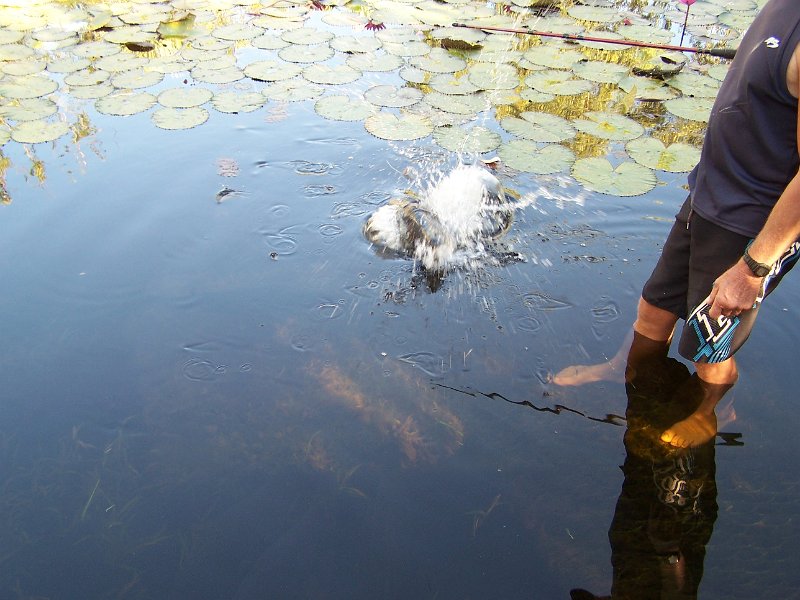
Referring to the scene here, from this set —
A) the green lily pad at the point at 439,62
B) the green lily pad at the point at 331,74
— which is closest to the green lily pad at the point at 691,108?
the green lily pad at the point at 439,62

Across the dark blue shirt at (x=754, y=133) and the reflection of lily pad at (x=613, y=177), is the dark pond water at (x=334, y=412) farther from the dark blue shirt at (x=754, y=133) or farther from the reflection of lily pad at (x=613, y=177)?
the dark blue shirt at (x=754, y=133)

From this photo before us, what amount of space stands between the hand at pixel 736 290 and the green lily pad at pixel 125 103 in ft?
11.8

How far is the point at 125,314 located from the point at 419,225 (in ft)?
4.49

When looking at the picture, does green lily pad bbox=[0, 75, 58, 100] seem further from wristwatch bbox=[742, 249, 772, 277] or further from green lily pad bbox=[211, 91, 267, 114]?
wristwatch bbox=[742, 249, 772, 277]

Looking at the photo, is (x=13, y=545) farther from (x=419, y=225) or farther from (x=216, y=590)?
(x=419, y=225)

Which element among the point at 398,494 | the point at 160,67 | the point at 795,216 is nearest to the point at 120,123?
the point at 160,67

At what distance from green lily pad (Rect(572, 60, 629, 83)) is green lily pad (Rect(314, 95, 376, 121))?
61.8 inches

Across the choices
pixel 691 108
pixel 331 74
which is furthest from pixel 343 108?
pixel 691 108

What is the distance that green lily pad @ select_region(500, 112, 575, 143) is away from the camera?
371cm

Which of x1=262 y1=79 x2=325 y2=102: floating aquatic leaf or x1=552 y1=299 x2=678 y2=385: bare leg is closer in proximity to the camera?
x1=552 y1=299 x2=678 y2=385: bare leg

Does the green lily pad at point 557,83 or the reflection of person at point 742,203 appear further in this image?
the green lily pad at point 557,83

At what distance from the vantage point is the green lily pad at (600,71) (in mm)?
4363

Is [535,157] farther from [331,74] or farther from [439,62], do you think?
[331,74]

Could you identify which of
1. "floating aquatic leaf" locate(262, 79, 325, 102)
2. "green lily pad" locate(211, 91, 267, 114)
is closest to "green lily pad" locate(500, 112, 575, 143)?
"floating aquatic leaf" locate(262, 79, 325, 102)
